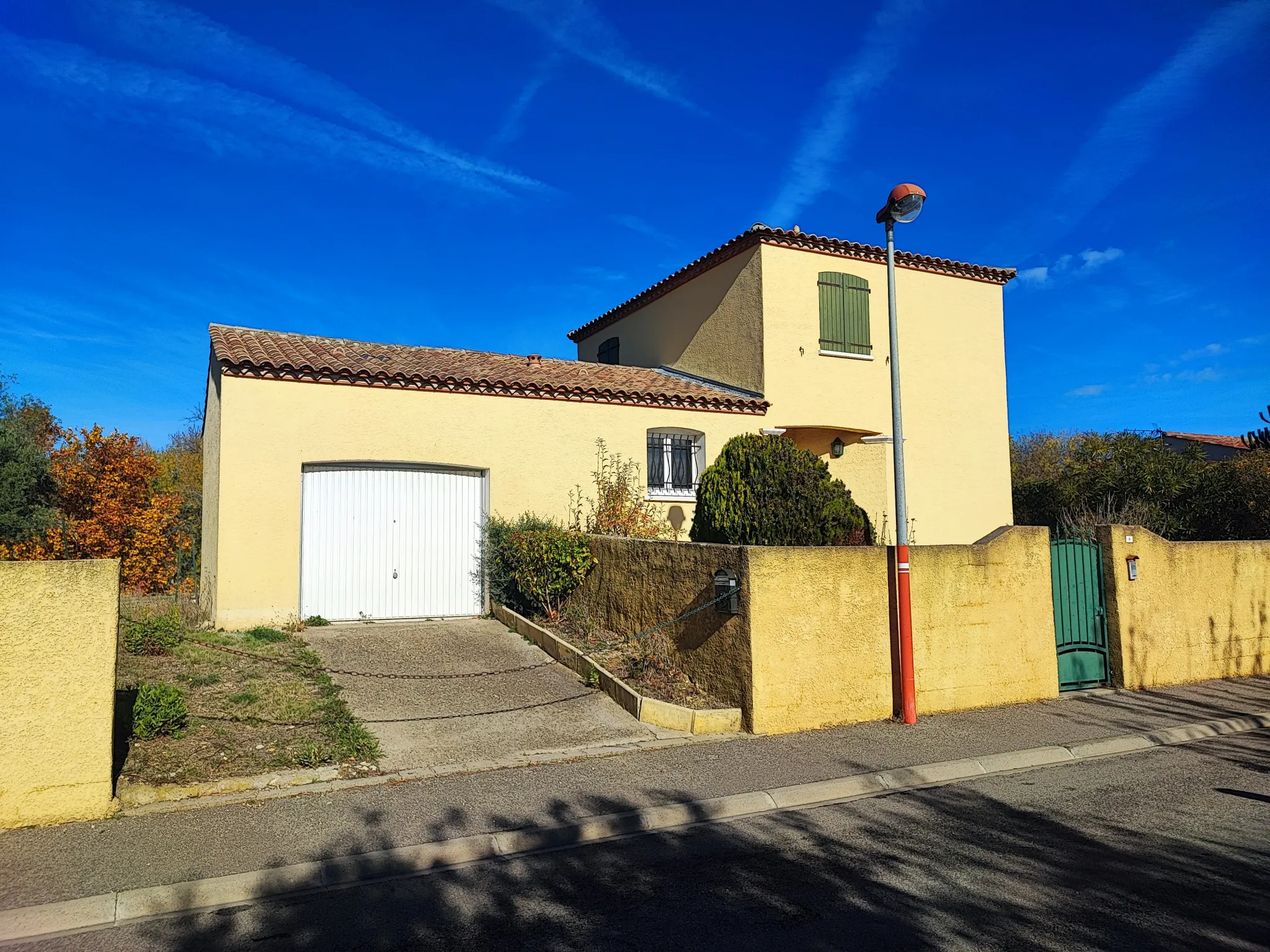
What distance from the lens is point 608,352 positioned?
2056cm

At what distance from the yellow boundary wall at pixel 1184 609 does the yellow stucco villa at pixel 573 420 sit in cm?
499

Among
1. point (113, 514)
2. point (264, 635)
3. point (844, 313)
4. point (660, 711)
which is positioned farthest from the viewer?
point (113, 514)

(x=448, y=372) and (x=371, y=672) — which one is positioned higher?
(x=448, y=372)

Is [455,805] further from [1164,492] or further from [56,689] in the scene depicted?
[1164,492]

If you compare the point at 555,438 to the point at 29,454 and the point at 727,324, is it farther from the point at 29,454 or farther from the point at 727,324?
the point at 29,454

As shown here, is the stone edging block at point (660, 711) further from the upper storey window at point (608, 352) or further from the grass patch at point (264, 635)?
the upper storey window at point (608, 352)

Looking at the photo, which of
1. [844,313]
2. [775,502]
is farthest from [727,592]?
[844,313]

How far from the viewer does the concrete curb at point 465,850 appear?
429 centimetres

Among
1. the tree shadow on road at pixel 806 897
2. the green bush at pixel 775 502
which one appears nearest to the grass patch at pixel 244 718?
the tree shadow on road at pixel 806 897

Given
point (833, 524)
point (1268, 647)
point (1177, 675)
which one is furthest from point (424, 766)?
point (1268, 647)

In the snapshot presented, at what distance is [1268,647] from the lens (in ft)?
39.1

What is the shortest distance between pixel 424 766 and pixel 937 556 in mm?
5568

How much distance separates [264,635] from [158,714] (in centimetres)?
394

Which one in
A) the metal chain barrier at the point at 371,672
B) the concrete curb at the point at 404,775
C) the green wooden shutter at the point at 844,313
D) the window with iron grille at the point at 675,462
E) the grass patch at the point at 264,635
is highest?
the green wooden shutter at the point at 844,313
